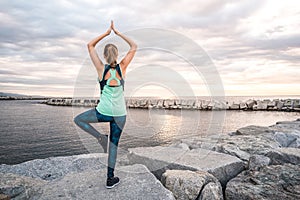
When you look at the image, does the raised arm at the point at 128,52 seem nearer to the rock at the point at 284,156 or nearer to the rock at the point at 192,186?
the rock at the point at 192,186

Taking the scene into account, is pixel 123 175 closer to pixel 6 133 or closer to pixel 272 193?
pixel 272 193

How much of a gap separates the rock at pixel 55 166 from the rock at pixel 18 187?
1.04 m

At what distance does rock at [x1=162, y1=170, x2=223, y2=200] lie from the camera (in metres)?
3.28

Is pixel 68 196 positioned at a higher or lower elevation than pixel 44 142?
higher

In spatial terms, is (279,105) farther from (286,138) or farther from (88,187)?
(88,187)

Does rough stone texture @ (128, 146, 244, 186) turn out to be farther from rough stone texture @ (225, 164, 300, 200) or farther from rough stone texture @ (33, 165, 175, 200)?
rough stone texture @ (33, 165, 175, 200)

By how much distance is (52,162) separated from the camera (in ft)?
16.1

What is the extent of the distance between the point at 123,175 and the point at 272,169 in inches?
96.9

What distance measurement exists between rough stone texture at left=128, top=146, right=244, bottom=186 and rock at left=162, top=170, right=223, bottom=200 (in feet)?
1.69

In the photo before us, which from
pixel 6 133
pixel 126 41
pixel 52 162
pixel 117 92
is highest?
pixel 126 41

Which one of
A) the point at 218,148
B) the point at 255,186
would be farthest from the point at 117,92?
the point at 218,148

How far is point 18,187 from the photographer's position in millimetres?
3131

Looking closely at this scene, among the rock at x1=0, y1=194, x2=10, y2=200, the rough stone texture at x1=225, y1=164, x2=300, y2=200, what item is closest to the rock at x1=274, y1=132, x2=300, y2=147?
the rough stone texture at x1=225, y1=164, x2=300, y2=200

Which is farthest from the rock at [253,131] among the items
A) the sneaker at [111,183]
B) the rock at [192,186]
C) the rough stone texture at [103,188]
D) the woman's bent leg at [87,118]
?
the woman's bent leg at [87,118]
